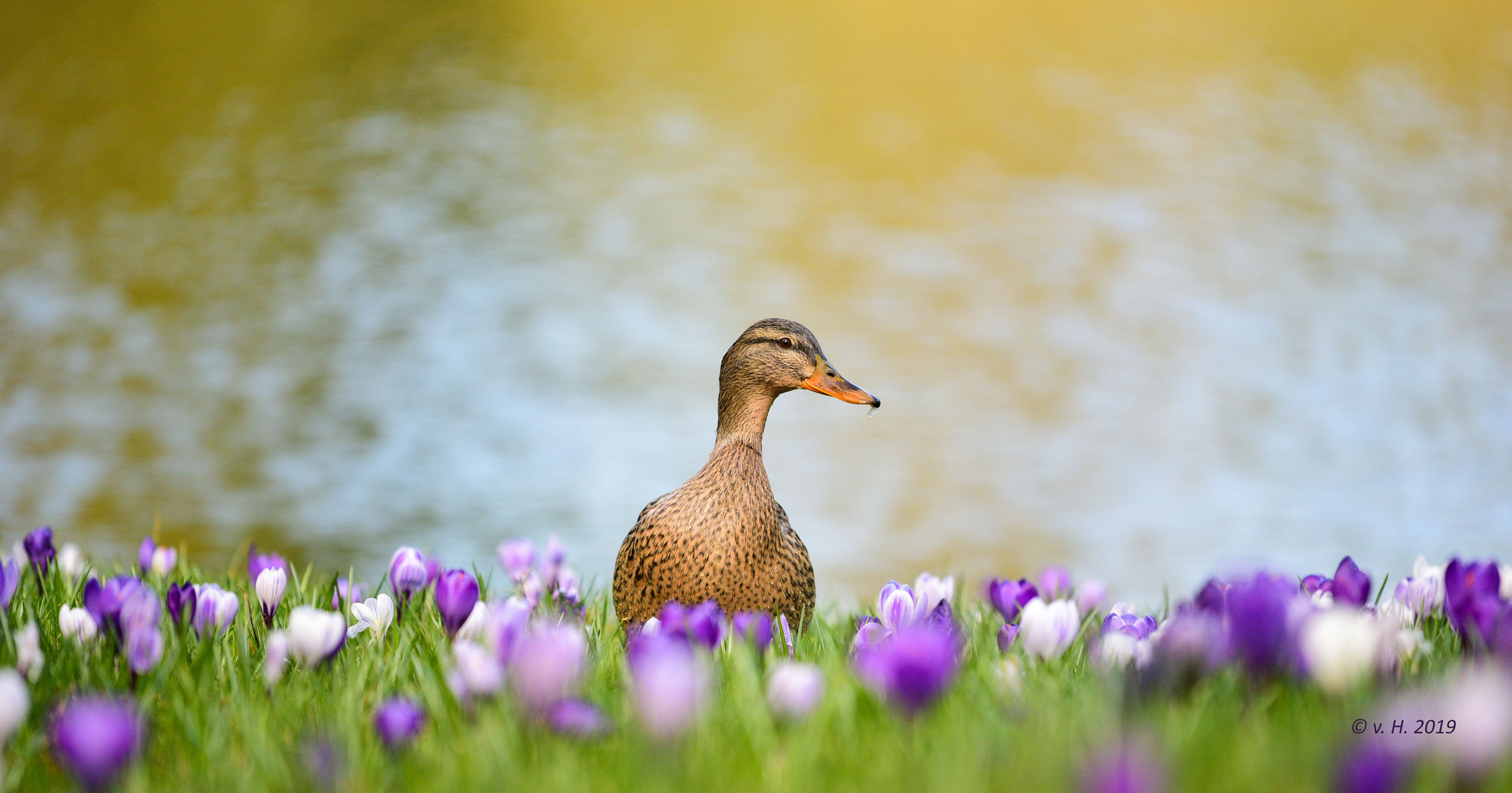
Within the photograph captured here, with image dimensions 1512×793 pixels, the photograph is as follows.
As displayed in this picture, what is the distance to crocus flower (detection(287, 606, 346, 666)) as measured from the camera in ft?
5.82

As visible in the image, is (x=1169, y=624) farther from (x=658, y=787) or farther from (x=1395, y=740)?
(x=658, y=787)

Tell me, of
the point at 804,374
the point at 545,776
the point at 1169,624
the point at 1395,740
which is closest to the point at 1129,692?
the point at 1169,624

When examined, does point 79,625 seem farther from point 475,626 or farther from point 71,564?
point 71,564

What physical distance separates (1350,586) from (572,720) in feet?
5.40

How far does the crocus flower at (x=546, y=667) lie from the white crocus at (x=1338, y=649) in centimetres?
97

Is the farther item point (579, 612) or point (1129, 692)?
point (579, 612)

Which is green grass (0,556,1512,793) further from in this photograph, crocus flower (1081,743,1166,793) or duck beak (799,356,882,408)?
duck beak (799,356,882,408)

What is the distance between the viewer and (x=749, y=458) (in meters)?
2.47

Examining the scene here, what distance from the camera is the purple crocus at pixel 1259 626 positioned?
1.46 m

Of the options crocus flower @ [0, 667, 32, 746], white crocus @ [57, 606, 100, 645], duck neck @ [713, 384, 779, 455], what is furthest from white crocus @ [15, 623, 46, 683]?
duck neck @ [713, 384, 779, 455]

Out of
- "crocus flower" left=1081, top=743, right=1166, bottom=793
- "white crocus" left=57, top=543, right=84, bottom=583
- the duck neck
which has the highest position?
the duck neck

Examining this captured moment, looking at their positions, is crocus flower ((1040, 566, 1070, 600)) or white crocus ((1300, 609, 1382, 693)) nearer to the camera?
Answer: white crocus ((1300, 609, 1382, 693))

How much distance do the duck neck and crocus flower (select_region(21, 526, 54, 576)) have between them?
182cm

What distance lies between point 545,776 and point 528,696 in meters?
0.12
